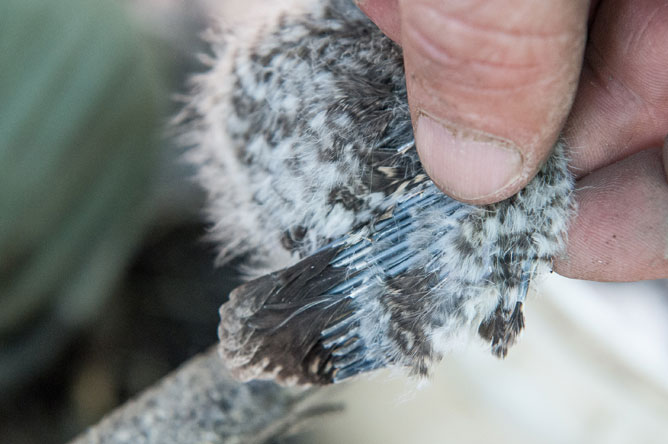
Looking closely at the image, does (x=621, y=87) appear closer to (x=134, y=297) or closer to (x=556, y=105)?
(x=556, y=105)

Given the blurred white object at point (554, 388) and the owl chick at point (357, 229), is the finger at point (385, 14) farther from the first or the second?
the blurred white object at point (554, 388)

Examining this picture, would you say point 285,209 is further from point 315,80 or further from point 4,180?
point 4,180

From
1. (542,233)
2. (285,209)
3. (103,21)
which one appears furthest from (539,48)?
(103,21)

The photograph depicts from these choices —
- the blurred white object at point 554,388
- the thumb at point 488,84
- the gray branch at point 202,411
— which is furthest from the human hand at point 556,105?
the gray branch at point 202,411

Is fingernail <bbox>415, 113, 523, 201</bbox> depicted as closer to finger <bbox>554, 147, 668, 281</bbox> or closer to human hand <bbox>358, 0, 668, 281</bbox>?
human hand <bbox>358, 0, 668, 281</bbox>

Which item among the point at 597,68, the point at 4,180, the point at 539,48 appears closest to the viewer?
the point at 539,48

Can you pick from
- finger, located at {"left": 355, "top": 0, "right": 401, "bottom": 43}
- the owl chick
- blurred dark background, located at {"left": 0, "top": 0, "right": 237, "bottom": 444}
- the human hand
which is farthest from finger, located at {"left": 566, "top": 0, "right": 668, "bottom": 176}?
blurred dark background, located at {"left": 0, "top": 0, "right": 237, "bottom": 444}
